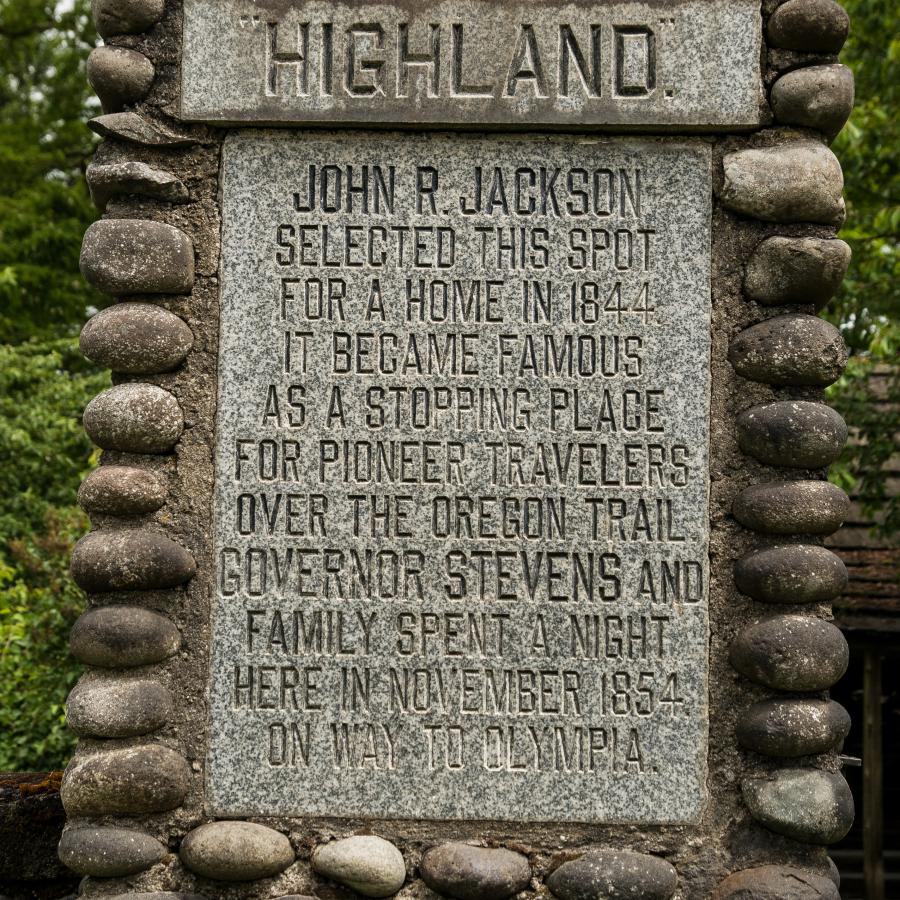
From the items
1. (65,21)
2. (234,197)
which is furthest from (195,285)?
(65,21)

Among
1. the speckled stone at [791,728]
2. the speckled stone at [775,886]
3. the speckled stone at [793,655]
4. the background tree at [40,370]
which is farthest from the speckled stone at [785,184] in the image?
the background tree at [40,370]

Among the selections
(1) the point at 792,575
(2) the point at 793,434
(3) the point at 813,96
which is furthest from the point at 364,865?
(3) the point at 813,96

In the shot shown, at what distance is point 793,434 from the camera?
3492 mm

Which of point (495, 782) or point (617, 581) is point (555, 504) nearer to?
point (617, 581)

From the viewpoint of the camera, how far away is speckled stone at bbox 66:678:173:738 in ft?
11.2

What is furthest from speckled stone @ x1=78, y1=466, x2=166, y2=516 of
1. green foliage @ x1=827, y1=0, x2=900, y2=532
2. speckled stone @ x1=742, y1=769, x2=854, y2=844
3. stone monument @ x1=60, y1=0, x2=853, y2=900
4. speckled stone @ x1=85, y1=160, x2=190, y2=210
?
green foliage @ x1=827, y1=0, x2=900, y2=532

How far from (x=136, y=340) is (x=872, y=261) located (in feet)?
17.8

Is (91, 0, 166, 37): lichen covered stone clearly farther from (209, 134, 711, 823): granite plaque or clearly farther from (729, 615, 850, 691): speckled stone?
(729, 615, 850, 691): speckled stone

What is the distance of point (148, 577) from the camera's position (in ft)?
11.4

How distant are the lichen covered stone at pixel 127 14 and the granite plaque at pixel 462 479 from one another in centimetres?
45

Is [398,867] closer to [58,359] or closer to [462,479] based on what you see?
[462,479]

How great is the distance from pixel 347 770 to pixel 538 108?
209 cm

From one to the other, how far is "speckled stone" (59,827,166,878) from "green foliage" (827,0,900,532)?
513 centimetres

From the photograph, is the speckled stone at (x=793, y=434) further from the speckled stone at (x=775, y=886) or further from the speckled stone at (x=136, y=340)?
the speckled stone at (x=136, y=340)
